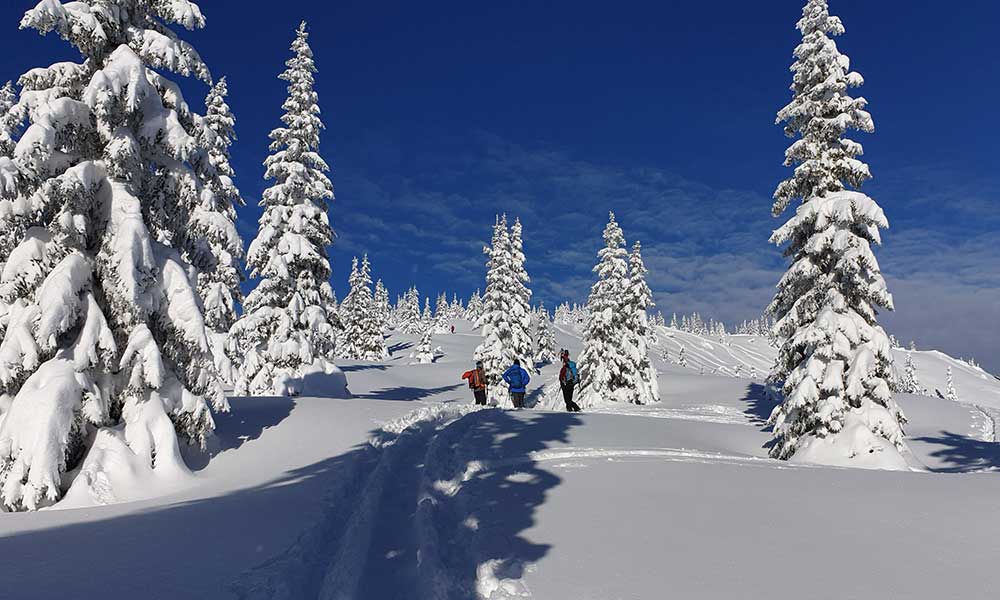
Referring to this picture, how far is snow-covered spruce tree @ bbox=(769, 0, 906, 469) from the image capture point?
15320 mm

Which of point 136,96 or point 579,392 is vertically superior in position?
point 136,96

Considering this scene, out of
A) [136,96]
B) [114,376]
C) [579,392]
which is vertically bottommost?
[579,392]

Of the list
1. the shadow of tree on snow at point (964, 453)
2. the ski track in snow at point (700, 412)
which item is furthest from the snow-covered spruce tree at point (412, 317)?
the shadow of tree on snow at point (964, 453)

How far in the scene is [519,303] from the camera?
4222cm

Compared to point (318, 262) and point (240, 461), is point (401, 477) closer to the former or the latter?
point (240, 461)

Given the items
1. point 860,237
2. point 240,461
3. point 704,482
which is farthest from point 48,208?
point 860,237

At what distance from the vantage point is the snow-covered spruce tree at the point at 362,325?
74.4 meters

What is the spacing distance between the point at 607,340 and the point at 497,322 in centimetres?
844

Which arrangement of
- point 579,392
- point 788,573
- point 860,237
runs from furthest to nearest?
point 579,392, point 860,237, point 788,573

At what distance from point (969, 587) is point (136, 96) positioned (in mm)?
13959

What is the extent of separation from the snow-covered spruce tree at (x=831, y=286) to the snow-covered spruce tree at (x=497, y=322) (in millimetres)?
24039

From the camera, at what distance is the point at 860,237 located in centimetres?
1602

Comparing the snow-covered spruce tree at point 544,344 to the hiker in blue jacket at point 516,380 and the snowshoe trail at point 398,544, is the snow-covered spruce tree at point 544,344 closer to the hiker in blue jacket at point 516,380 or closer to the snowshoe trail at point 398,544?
the hiker in blue jacket at point 516,380

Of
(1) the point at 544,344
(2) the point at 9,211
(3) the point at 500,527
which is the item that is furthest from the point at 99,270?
(1) the point at 544,344
